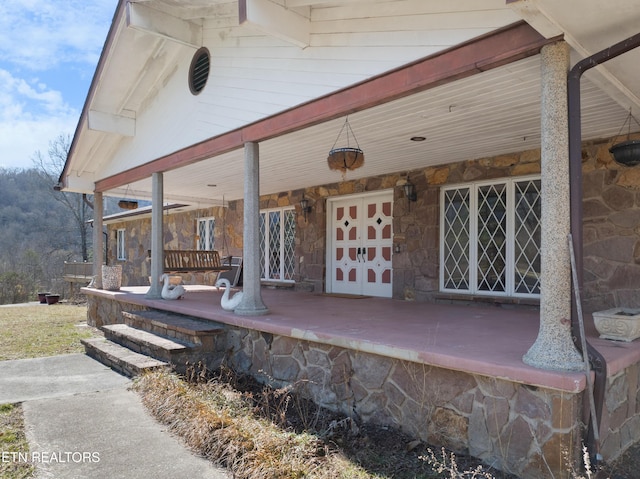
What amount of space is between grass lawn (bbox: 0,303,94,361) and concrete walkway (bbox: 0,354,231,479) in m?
1.54

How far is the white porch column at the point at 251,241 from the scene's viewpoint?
5.12 metres

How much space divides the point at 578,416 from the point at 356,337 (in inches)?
65.2

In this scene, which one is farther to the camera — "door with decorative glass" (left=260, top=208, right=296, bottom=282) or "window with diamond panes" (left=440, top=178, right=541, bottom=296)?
"door with decorative glass" (left=260, top=208, right=296, bottom=282)

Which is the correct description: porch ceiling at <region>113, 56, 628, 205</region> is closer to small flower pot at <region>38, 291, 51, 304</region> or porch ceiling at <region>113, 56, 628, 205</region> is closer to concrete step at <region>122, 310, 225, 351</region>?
concrete step at <region>122, 310, 225, 351</region>

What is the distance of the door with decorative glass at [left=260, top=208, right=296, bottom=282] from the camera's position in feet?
31.0

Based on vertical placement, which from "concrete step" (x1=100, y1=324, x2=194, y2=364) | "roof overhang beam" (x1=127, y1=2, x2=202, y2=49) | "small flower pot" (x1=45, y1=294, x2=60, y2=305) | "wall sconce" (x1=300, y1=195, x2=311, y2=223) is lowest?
"small flower pot" (x1=45, y1=294, x2=60, y2=305)

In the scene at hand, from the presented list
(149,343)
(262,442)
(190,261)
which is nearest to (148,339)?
(149,343)

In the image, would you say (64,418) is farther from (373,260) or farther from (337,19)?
(373,260)

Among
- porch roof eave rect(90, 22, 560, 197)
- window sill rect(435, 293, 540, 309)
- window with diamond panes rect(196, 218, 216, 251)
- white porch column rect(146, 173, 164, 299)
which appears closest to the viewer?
porch roof eave rect(90, 22, 560, 197)

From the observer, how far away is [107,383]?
452 cm

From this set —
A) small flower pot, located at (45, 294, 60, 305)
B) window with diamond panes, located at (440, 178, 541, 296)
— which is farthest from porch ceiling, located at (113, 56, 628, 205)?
small flower pot, located at (45, 294, 60, 305)

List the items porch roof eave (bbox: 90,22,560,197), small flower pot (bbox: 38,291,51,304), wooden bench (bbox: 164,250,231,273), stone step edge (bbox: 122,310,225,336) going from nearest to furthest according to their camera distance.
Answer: porch roof eave (bbox: 90,22,560,197) < stone step edge (bbox: 122,310,225,336) < wooden bench (bbox: 164,250,231,273) < small flower pot (bbox: 38,291,51,304)

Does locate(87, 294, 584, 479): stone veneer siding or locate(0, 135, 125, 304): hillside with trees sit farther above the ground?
locate(0, 135, 125, 304): hillside with trees

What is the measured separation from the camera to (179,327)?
201 inches
